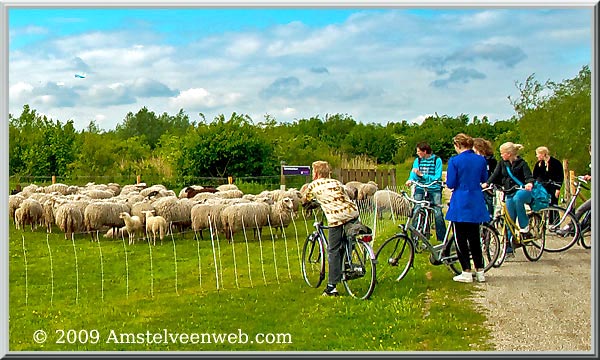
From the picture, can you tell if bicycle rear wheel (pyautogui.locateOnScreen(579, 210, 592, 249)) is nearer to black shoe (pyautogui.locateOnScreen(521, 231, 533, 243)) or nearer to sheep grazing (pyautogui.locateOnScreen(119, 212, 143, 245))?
black shoe (pyautogui.locateOnScreen(521, 231, 533, 243))

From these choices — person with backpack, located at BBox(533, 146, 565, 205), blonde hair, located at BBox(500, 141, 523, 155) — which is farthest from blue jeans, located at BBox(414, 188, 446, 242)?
person with backpack, located at BBox(533, 146, 565, 205)

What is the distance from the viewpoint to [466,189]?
7.06 metres

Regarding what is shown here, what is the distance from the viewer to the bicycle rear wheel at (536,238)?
8602 mm

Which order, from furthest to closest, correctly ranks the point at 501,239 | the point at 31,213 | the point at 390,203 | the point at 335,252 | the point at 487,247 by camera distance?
the point at 31,213 < the point at 390,203 < the point at 501,239 < the point at 487,247 < the point at 335,252

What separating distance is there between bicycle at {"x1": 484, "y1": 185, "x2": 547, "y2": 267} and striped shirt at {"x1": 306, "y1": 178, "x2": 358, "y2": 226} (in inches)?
86.6

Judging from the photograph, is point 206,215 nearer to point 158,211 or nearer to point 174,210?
point 174,210

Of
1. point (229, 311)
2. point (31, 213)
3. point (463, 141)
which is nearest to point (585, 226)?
point (463, 141)

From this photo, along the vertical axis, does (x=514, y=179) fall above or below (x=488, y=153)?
below

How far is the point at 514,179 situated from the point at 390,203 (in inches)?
159

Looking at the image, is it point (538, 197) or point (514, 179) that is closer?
point (514, 179)

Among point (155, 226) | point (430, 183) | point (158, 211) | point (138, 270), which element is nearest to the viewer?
point (138, 270)

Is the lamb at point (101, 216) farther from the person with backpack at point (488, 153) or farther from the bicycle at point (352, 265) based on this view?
the person with backpack at point (488, 153)

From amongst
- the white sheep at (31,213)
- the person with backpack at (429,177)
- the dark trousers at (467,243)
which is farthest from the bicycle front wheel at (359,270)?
the white sheep at (31,213)

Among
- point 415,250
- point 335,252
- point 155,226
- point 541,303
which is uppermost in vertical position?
point 155,226
